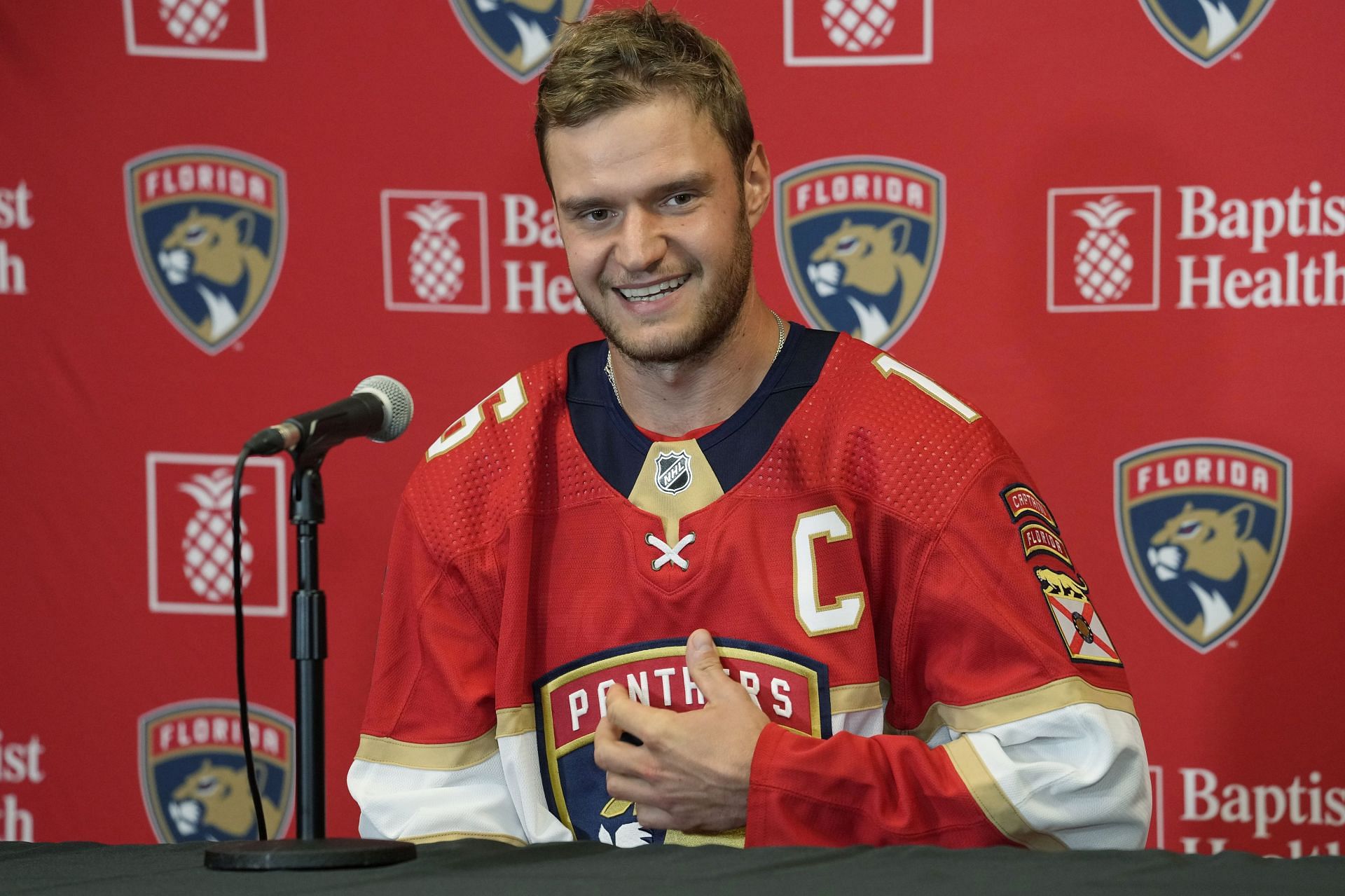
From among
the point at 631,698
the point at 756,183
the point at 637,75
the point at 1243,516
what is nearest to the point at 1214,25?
the point at 1243,516

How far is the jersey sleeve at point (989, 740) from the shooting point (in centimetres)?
133

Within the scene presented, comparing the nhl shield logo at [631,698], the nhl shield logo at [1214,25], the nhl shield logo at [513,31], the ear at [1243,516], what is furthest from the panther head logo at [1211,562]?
the nhl shield logo at [513,31]

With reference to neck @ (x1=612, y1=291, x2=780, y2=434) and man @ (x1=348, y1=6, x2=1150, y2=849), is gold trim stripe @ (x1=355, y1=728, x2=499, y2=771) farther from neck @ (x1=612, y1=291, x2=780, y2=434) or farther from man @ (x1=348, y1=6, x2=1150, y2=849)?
neck @ (x1=612, y1=291, x2=780, y2=434)

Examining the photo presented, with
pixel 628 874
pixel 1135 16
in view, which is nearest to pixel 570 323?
pixel 1135 16

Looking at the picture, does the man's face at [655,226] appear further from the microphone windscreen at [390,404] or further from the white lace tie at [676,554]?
the microphone windscreen at [390,404]

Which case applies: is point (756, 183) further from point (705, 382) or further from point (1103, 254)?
point (1103, 254)

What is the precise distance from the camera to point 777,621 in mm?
1449

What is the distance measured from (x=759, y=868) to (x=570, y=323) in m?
1.42

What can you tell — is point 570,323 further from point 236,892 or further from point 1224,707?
point 236,892

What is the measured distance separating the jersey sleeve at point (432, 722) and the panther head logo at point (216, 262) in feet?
2.90

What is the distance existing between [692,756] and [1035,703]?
337mm

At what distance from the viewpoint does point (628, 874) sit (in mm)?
920

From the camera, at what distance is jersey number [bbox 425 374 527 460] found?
5.34 ft

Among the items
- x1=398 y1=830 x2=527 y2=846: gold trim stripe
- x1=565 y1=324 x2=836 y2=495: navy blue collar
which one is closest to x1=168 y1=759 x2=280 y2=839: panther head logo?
x1=398 y1=830 x2=527 y2=846: gold trim stripe
